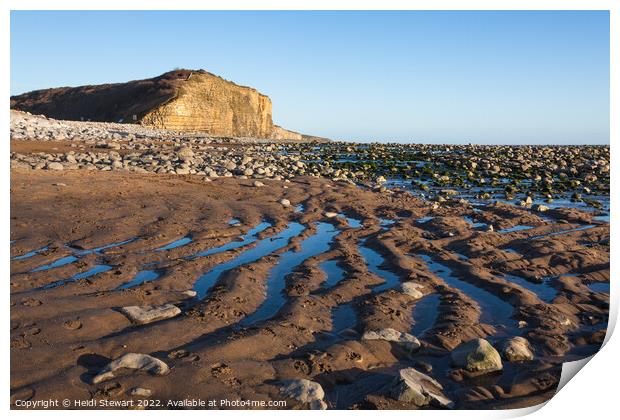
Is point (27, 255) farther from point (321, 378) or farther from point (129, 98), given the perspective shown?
point (129, 98)

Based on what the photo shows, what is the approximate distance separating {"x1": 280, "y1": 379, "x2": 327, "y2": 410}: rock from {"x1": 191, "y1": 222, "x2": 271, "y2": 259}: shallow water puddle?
3983mm

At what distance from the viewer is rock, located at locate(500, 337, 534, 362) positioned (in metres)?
4.92

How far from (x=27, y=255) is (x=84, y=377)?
12.9ft

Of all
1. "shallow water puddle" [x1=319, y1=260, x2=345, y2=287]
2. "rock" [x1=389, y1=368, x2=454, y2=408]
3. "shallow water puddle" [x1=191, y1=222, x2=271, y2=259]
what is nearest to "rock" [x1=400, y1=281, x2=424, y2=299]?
"shallow water puddle" [x1=319, y1=260, x2=345, y2=287]

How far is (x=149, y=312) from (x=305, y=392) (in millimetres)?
2182

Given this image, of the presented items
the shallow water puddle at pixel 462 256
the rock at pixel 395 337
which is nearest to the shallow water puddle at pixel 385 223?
the shallow water puddle at pixel 462 256

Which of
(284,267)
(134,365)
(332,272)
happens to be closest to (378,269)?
(332,272)

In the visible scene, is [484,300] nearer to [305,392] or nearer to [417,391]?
[417,391]

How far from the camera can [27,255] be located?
727cm

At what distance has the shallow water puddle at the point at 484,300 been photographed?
6008 millimetres

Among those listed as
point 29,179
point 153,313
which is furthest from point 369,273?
point 29,179

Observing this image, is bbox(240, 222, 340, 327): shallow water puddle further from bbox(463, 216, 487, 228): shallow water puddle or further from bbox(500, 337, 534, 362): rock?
bbox(463, 216, 487, 228): shallow water puddle

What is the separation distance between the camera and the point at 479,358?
15.3ft
